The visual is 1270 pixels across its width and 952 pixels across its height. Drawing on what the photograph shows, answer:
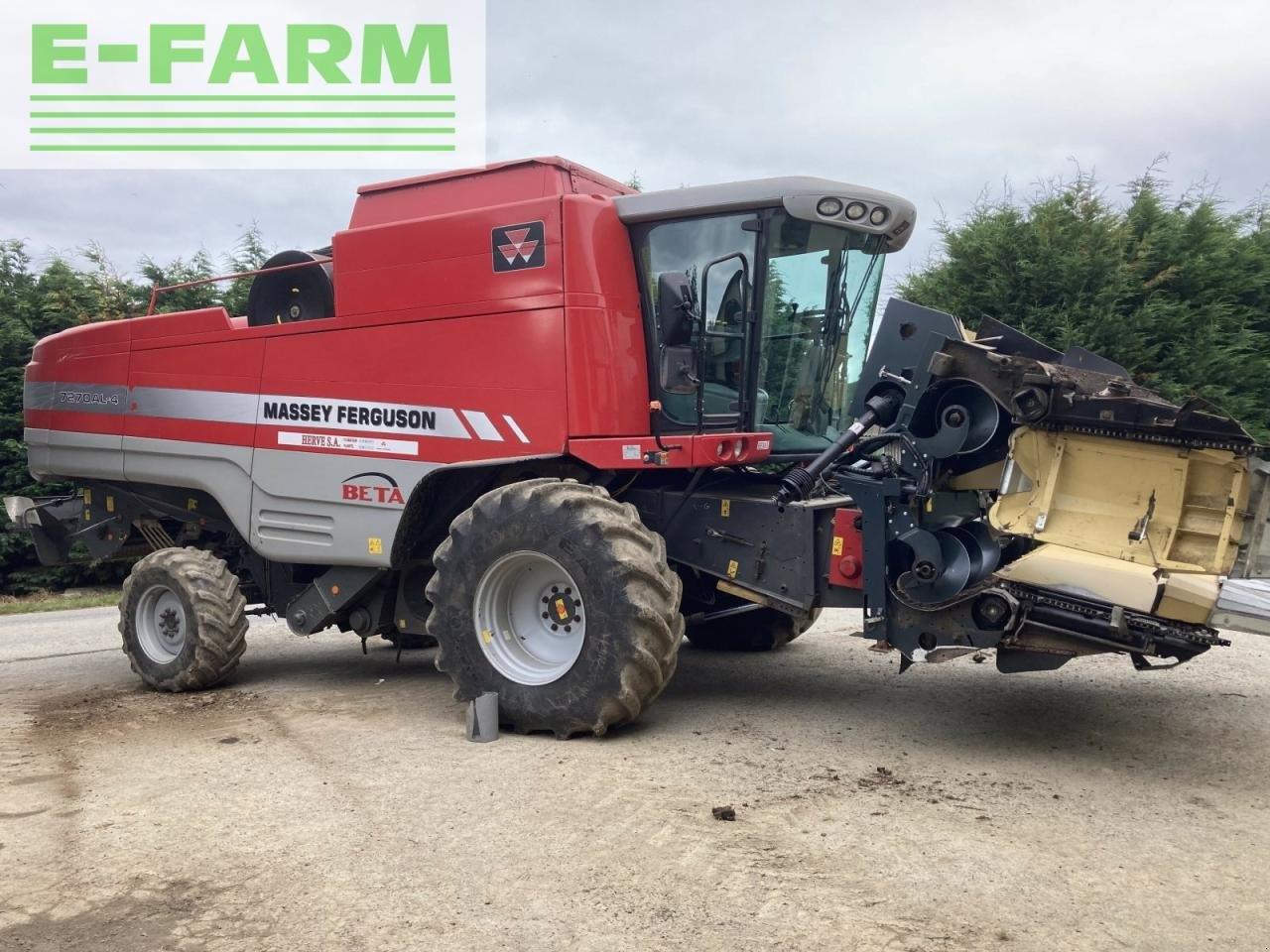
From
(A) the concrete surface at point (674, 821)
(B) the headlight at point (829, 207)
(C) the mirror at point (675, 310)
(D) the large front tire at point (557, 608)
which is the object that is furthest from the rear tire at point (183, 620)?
(B) the headlight at point (829, 207)

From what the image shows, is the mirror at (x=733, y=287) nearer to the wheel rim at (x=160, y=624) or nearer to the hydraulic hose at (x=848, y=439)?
the hydraulic hose at (x=848, y=439)

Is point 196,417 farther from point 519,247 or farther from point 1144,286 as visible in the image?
point 1144,286

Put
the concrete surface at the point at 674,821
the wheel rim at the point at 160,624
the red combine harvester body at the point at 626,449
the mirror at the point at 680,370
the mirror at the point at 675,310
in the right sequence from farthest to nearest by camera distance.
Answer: the wheel rim at the point at 160,624, the mirror at the point at 680,370, the mirror at the point at 675,310, the red combine harvester body at the point at 626,449, the concrete surface at the point at 674,821

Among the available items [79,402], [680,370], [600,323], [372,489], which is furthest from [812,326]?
[79,402]

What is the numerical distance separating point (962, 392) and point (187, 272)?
15028 mm

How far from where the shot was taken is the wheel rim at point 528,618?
563cm

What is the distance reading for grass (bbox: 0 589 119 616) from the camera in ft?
43.6

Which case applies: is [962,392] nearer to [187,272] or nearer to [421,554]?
[421,554]

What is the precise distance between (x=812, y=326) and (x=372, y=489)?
9.16ft

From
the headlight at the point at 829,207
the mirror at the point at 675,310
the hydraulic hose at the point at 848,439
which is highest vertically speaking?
the headlight at the point at 829,207

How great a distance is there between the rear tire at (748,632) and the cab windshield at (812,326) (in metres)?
1.73

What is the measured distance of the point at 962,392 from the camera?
5270 mm

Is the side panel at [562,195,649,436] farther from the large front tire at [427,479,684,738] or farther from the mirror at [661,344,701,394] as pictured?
the large front tire at [427,479,684,738]

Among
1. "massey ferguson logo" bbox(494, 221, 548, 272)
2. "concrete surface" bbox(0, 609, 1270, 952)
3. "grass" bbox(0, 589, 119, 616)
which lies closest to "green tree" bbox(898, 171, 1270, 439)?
"concrete surface" bbox(0, 609, 1270, 952)
